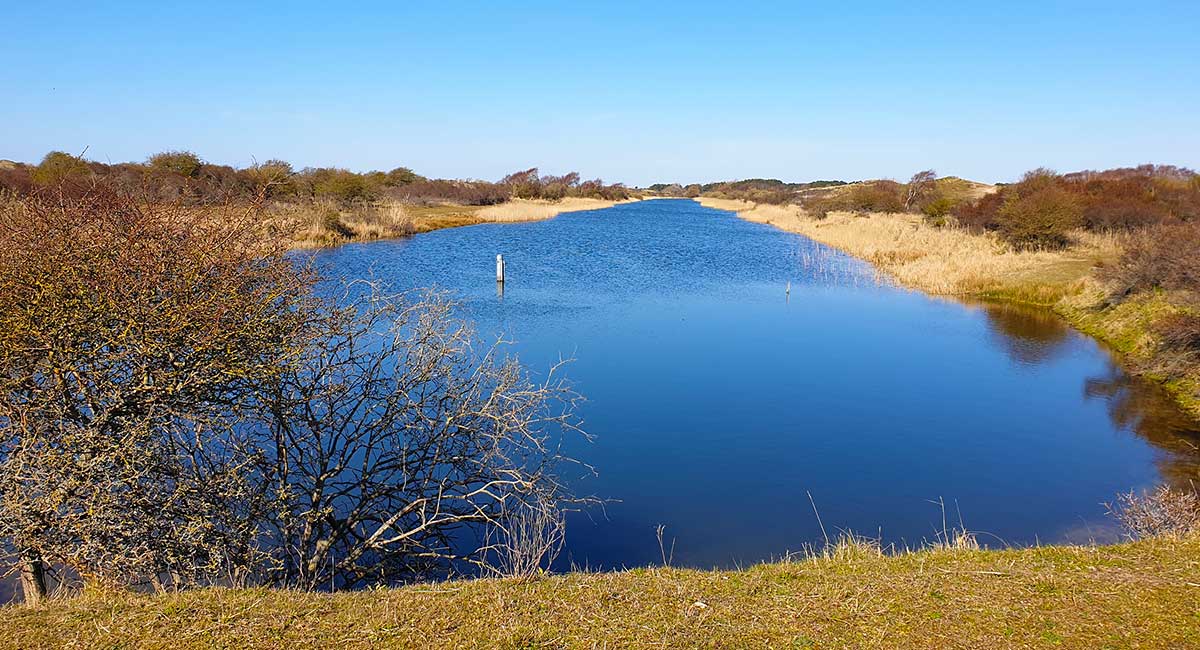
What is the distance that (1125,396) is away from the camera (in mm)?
Result: 15922

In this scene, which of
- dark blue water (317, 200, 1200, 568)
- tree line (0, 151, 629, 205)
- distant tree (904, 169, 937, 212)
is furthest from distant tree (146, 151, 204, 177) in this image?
distant tree (904, 169, 937, 212)

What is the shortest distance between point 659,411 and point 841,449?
3265mm

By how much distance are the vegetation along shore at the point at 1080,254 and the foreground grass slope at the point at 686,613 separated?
38.7 ft

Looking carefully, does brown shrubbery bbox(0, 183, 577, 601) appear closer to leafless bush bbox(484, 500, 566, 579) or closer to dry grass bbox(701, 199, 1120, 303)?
leafless bush bbox(484, 500, 566, 579)

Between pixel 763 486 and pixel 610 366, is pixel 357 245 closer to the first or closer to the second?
pixel 610 366

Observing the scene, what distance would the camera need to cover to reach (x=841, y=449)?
41.5ft

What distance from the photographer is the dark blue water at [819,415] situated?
10117 millimetres

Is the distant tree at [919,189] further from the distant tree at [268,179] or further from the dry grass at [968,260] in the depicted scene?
the distant tree at [268,179]

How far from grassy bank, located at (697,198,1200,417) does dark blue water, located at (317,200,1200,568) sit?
32.7 inches

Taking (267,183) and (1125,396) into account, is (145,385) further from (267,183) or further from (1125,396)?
(1125,396)

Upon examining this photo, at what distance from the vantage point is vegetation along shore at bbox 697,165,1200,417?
17.6 metres

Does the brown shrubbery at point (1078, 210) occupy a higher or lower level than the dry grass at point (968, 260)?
higher

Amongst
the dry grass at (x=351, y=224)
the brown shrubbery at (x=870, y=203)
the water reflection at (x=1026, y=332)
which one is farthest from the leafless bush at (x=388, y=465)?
the brown shrubbery at (x=870, y=203)

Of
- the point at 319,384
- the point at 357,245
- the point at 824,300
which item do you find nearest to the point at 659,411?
the point at 319,384
